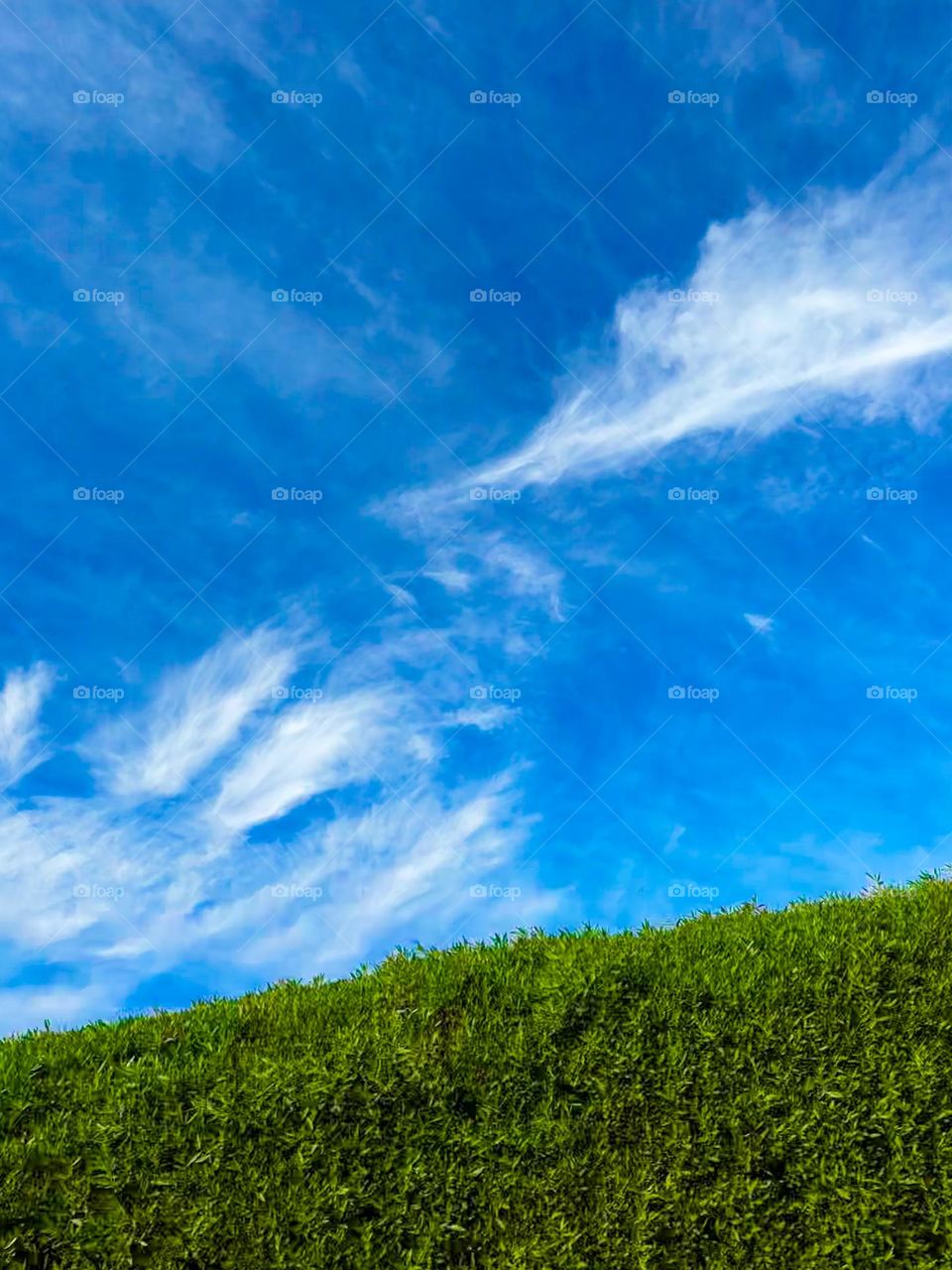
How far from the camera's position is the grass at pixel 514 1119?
5.43m

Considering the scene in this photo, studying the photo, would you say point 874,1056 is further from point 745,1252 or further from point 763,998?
point 745,1252

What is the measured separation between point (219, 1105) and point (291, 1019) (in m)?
0.65

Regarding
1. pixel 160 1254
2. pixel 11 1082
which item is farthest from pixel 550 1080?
pixel 11 1082

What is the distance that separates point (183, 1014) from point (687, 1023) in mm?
3183

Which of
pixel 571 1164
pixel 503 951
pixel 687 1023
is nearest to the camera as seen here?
pixel 571 1164

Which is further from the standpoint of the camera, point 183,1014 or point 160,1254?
point 183,1014

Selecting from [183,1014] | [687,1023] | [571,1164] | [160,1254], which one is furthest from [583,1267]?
[183,1014]

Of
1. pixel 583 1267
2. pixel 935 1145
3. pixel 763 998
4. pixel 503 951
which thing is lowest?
pixel 583 1267

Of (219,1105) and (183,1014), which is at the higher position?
(183,1014)

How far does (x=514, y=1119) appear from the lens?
19.0 feet

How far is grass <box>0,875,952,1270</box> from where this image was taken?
17.8ft

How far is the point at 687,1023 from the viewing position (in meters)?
6.18

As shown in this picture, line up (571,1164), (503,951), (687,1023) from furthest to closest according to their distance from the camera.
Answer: (503,951), (687,1023), (571,1164)

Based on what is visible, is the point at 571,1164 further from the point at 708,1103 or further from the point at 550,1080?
the point at 708,1103
